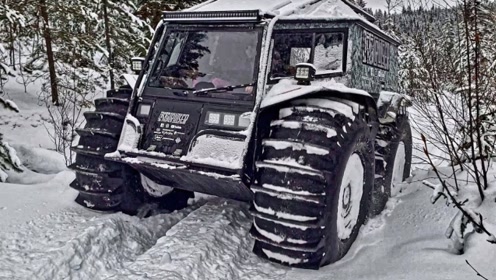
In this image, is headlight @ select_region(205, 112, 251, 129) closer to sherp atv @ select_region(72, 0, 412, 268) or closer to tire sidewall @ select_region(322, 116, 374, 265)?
sherp atv @ select_region(72, 0, 412, 268)

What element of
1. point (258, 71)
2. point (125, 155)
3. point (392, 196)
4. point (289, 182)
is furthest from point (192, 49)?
point (392, 196)

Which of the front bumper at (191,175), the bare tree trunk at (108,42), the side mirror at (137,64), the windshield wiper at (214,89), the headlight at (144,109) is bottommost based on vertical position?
the front bumper at (191,175)

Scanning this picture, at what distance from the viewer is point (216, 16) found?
4668 millimetres

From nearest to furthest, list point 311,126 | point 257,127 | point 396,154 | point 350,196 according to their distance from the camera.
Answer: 1. point 311,126
2. point 257,127
3. point 350,196
4. point 396,154

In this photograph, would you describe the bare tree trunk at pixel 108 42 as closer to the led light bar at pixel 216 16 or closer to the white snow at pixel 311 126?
the led light bar at pixel 216 16

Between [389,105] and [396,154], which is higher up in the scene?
[389,105]

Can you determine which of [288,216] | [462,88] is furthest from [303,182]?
[462,88]

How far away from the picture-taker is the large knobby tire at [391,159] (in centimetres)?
563

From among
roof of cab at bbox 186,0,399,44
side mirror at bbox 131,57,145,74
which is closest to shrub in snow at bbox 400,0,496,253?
roof of cab at bbox 186,0,399,44

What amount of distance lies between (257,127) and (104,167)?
1.80 m

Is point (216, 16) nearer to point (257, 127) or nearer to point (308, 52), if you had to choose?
point (308, 52)

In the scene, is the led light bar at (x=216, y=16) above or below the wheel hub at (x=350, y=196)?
above

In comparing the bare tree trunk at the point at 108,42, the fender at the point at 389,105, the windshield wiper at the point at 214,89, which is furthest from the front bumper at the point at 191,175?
the bare tree trunk at the point at 108,42

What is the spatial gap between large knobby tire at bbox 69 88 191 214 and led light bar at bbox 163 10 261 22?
106 cm
